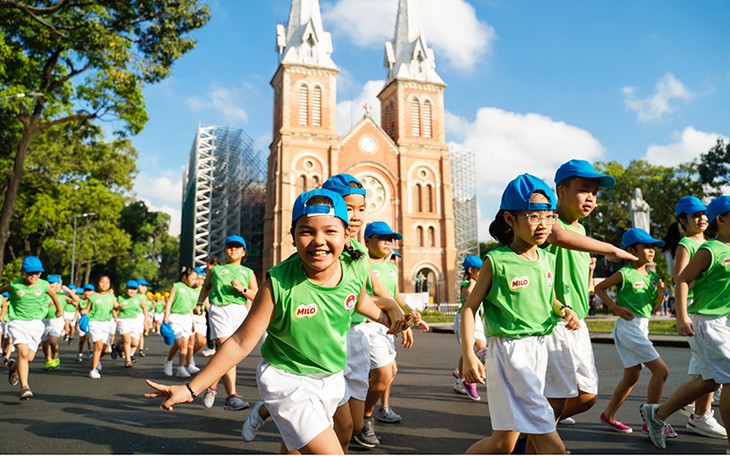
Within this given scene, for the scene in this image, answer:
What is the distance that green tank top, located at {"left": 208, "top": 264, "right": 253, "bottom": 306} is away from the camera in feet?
24.3

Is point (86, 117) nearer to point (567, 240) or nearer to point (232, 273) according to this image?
point (232, 273)

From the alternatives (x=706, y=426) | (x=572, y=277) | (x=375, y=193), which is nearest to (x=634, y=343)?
(x=706, y=426)

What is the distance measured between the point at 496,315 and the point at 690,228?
2.95 m

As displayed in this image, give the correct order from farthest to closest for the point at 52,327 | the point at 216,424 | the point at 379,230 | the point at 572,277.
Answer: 1. the point at 52,327
2. the point at 216,424
3. the point at 379,230
4. the point at 572,277

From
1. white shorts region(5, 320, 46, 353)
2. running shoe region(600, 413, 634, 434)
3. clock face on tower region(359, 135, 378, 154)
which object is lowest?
running shoe region(600, 413, 634, 434)

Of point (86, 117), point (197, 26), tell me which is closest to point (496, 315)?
point (197, 26)

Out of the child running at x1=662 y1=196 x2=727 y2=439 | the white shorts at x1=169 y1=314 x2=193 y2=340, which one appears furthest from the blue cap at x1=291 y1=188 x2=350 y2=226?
the white shorts at x1=169 y1=314 x2=193 y2=340

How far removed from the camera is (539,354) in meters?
3.14

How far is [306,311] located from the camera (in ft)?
9.09

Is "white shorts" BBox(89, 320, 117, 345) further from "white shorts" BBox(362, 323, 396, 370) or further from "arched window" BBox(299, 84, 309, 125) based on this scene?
"arched window" BBox(299, 84, 309, 125)

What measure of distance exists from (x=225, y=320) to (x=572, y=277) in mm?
4803

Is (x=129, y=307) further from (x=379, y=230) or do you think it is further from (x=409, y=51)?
(x=409, y=51)

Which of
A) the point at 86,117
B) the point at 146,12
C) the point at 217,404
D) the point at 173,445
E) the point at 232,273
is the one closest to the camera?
the point at 173,445

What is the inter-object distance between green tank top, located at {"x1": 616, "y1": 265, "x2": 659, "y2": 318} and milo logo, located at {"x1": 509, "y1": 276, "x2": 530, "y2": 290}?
2.83 meters
